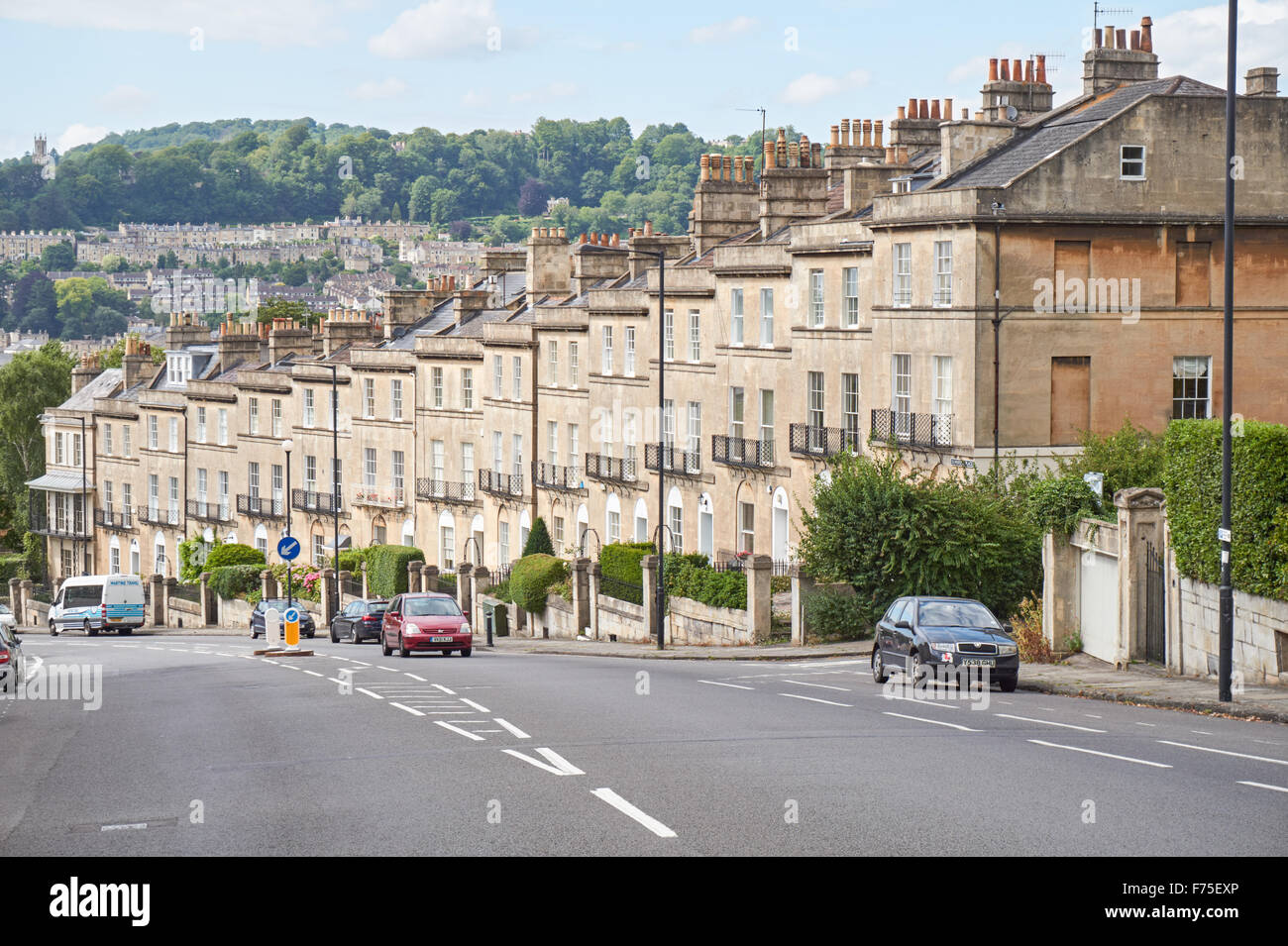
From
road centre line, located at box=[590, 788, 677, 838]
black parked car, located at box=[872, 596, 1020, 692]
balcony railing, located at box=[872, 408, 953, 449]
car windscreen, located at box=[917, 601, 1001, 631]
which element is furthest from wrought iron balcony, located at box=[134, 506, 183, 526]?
road centre line, located at box=[590, 788, 677, 838]

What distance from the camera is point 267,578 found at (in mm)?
70562

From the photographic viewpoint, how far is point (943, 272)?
42125mm

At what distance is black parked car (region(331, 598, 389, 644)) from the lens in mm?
52438

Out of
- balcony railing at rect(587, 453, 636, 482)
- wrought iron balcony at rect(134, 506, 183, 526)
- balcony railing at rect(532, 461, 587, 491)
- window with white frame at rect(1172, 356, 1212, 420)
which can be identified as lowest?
wrought iron balcony at rect(134, 506, 183, 526)

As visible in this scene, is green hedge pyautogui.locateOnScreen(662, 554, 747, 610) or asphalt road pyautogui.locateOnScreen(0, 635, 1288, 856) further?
green hedge pyautogui.locateOnScreen(662, 554, 747, 610)

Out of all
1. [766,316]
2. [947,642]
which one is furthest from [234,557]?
[947,642]

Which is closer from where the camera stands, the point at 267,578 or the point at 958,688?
the point at 958,688

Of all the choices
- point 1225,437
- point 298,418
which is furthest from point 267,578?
point 1225,437

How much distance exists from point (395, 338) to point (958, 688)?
180ft

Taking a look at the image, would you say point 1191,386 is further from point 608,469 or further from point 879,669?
point 608,469

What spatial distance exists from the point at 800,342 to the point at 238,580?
34.4 metres

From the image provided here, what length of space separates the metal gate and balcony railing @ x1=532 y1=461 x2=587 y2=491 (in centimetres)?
3393

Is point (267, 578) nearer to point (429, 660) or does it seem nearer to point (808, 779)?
point (429, 660)

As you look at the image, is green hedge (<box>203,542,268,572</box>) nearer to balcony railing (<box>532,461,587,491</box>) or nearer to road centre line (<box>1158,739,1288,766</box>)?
balcony railing (<box>532,461,587,491</box>)
